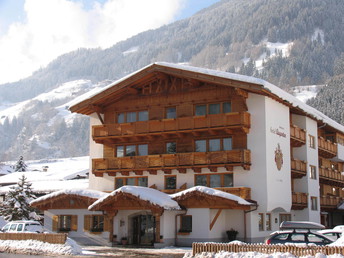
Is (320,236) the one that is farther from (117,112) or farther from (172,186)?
(117,112)

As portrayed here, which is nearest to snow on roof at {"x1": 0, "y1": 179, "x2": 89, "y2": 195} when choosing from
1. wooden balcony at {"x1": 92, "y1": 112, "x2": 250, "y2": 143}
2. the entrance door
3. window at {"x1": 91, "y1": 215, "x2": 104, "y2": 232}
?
wooden balcony at {"x1": 92, "y1": 112, "x2": 250, "y2": 143}

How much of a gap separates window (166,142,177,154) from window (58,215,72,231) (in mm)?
9529

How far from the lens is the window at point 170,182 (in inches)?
1750

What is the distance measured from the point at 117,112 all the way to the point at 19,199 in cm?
1172

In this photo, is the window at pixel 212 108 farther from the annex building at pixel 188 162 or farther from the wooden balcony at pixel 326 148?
the wooden balcony at pixel 326 148

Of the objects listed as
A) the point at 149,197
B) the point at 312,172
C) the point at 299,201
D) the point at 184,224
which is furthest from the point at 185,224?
the point at 312,172

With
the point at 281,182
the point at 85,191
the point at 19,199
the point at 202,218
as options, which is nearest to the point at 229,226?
the point at 202,218

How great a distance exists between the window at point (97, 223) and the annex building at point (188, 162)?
82 mm

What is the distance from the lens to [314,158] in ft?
167

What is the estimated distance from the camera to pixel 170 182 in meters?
44.7

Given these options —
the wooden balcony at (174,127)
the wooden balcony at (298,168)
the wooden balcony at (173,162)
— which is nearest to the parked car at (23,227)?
the wooden balcony at (173,162)

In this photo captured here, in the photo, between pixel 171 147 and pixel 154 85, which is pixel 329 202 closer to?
pixel 171 147

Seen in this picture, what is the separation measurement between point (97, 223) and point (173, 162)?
7697 mm

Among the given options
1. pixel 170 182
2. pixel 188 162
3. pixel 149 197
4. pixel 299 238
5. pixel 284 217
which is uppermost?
pixel 188 162
